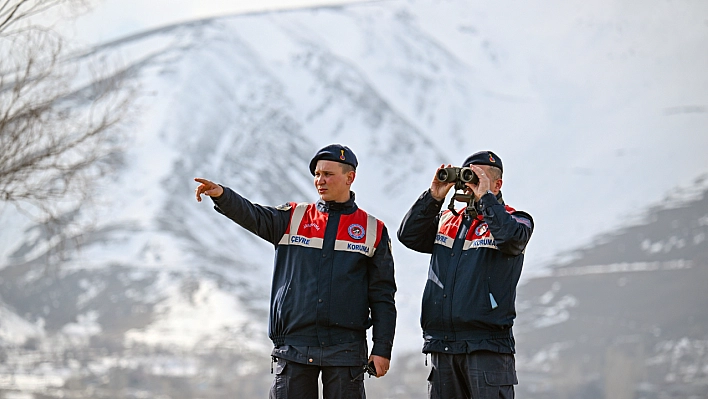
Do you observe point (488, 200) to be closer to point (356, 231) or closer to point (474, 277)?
point (474, 277)

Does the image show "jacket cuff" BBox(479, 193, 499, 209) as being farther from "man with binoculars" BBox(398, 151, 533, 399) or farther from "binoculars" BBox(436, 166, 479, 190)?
"binoculars" BBox(436, 166, 479, 190)

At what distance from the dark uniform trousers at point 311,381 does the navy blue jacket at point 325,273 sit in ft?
0.33

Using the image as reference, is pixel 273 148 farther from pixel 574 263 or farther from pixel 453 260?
pixel 453 260

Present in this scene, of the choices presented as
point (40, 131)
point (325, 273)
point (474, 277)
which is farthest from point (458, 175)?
point (40, 131)

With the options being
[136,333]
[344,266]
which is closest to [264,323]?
[136,333]

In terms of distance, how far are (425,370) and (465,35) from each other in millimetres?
11739

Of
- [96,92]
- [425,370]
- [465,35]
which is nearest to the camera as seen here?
[96,92]

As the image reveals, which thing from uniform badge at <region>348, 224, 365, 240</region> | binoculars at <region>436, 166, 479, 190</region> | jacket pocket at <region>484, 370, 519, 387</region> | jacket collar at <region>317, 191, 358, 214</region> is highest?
binoculars at <region>436, 166, 479, 190</region>

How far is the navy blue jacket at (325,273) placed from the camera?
3545 millimetres

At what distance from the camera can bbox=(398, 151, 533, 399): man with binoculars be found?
3.49m

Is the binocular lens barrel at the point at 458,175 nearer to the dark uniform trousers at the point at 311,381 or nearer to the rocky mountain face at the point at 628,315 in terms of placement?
the dark uniform trousers at the point at 311,381

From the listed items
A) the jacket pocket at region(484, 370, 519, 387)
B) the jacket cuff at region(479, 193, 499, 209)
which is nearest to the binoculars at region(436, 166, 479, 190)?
the jacket cuff at region(479, 193, 499, 209)

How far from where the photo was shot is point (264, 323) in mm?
18797

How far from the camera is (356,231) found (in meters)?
3.66
